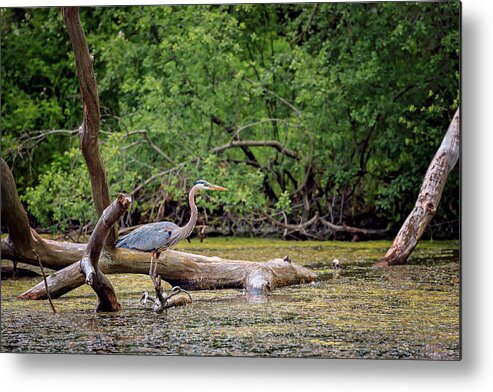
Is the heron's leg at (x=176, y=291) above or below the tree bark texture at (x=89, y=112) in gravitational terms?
below

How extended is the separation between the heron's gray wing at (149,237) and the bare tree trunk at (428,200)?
1.11 meters

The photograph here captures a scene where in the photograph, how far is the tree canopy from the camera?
5.55 metres

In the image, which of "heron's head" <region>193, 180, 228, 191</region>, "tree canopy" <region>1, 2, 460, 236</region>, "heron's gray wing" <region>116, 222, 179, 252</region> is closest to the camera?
"tree canopy" <region>1, 2, 460, 236</region>

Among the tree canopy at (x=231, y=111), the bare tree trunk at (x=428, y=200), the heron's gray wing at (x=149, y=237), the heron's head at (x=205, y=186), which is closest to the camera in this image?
the bare tree trunk at (x=428, y=200)

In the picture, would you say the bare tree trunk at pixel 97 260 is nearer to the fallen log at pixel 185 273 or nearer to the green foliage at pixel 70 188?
the fallen log at pixel 185 273

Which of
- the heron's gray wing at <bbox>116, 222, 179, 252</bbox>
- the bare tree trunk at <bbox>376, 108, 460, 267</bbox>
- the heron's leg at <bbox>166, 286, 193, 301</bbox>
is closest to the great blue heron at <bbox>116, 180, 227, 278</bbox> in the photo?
the heron's gray wing at <bbox>116, 222, 179, 252</bbox>

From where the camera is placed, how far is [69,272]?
5.66 meters

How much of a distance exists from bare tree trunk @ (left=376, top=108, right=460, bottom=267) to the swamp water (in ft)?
0.15

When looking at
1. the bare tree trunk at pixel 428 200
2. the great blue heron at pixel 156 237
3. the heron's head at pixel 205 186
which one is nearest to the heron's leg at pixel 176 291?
the great blue heron at pixel 156 237

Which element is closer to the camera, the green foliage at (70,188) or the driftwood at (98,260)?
the driftwood at (98,260)

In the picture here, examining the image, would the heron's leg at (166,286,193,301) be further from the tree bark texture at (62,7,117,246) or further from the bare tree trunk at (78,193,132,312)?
the tree bark texture at (62,7,117,246)

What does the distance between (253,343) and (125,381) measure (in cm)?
68

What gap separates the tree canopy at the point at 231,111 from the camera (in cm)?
555

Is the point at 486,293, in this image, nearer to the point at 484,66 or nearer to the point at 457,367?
the point at 457,367
